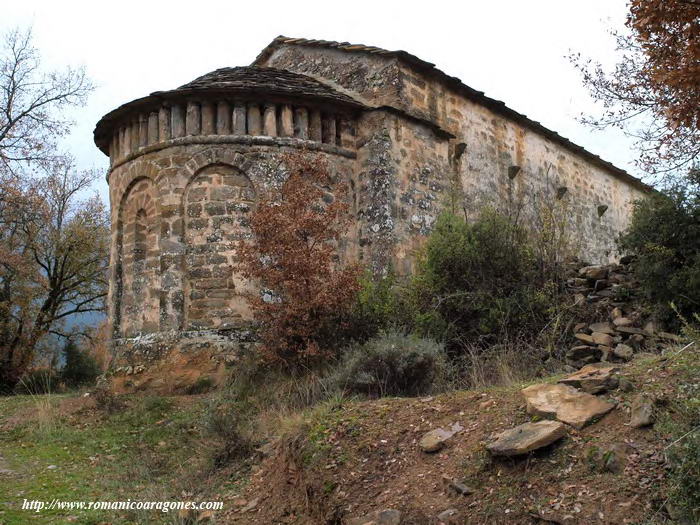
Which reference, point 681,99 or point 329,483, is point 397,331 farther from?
point 681,99

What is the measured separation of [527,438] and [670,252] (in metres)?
4.27

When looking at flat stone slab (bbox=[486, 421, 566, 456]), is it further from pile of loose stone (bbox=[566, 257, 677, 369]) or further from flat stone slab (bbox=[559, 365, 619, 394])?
pile of loose stone (bbox=[566, 257, 677, 369])

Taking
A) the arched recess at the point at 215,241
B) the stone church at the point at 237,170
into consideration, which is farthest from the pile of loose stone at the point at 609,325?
the arched recess at the point at 215,241

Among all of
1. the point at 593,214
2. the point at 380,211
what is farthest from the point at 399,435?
the point at 593,214

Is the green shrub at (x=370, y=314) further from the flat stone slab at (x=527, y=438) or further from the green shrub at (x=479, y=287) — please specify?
the flat stone slab at (x=527, y=438)

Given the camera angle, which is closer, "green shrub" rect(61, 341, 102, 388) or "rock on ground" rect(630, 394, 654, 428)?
"rock on ground" rect(630, 394, 654, 428)

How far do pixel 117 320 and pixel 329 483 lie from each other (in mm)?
6770

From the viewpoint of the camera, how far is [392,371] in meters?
7.42

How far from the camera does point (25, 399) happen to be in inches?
468

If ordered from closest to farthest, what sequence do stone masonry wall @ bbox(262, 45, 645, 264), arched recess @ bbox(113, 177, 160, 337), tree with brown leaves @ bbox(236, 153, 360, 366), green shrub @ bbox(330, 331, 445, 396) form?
1. green shrub @ bbox(330, 331, 445, 396)
2. tree with brown leaves @ bbox(236, 153, 360, 366)
3. arched recess @ bbox(113, 177, 160, 337)
4. stone masonry wall @ bbox(262, 45, 645, 264)

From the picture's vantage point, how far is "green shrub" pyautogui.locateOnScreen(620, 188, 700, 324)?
7688mm

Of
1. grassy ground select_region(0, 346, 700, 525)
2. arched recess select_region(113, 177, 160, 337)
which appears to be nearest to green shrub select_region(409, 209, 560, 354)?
grassy ground select_region(0, 346, 700, 525)

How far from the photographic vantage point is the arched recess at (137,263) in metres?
10.5

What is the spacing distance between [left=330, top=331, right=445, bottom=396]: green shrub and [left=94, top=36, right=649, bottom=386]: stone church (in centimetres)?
300
